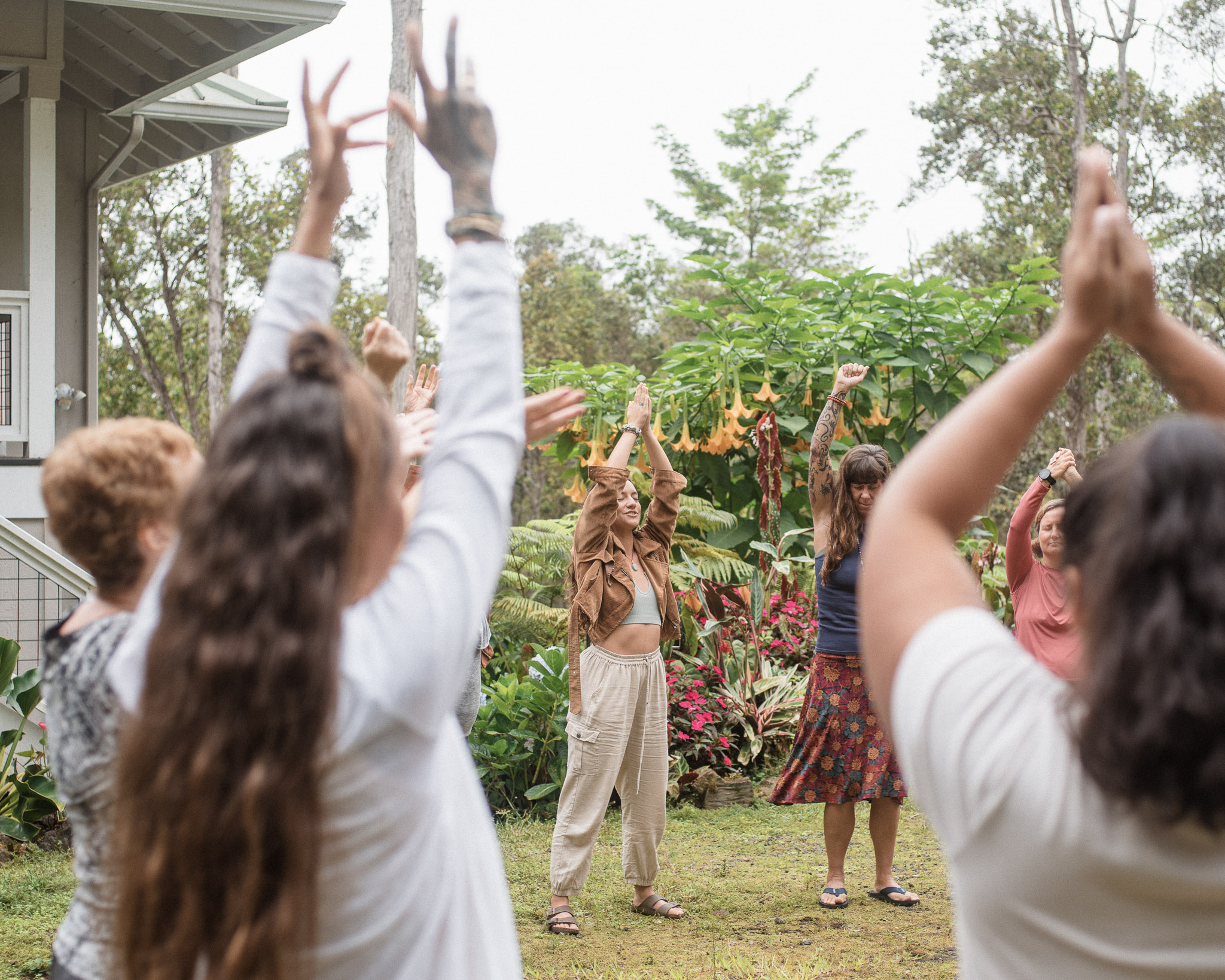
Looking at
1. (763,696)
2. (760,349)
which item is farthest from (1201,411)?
(760,349)

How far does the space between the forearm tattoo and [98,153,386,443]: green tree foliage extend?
18.9 meters

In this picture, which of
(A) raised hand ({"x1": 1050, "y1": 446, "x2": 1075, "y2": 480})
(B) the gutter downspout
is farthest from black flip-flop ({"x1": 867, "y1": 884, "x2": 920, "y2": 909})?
(B) the gutter downspout

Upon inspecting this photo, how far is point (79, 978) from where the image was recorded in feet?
4.62

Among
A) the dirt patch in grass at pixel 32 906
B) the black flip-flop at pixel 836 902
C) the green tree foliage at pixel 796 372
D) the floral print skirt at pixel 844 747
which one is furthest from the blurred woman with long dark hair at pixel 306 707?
the green tree foliage at pixel 796 372

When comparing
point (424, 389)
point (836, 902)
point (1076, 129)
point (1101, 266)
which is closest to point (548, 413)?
point (1101, 266)

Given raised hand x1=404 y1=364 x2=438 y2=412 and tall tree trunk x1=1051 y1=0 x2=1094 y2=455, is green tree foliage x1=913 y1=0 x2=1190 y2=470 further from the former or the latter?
raised hand x1=404 y1=364 x2=438 y2=412

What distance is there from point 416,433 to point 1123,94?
2129 centimetres

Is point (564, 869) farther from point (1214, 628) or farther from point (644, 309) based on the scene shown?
point (644, 309)

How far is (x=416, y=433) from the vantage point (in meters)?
1.53

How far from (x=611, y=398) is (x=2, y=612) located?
177 inches

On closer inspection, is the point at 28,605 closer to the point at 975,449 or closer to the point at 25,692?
the point at 25,692

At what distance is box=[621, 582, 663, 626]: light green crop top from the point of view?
479 centimetres

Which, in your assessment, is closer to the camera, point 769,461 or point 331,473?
point 331,473

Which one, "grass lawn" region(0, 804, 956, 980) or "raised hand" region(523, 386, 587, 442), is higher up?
"raised hand" region(523, 386, 587, 442)
